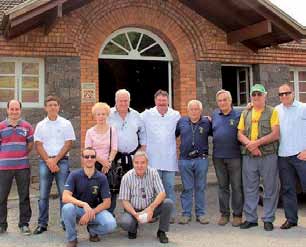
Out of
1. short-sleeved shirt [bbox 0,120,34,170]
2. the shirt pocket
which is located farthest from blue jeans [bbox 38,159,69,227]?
the shirt pocket

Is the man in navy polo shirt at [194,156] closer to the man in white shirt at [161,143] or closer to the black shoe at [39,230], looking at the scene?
the man in white shirt at [161,143]

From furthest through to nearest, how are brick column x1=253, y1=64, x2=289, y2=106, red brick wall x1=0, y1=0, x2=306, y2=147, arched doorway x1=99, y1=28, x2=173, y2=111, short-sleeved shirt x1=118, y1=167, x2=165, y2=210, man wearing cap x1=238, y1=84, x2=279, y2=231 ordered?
1. brick column x1=253, y1=64, x2=289, y2=106
2. arched doorway x1=99, y1=28, x2=173, y2=111
3. red brick wall x1=0, y1=0, x2=306, y2=147
4. man wearing cap x1=238, y1=84, x2=279, y2=231
5. short-sleeved shirt x1=118, y1=167, x2=165, y2=210

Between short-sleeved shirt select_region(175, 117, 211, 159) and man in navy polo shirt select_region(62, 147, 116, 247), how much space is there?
58.3 inches

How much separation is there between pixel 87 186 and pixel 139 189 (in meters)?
0.67

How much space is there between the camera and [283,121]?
6.58 metres

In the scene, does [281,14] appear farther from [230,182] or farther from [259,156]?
[230,182]

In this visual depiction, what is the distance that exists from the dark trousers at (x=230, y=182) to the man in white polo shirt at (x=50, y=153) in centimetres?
218

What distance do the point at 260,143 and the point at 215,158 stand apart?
0.74 metres

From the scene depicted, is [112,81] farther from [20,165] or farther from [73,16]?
[20,165]

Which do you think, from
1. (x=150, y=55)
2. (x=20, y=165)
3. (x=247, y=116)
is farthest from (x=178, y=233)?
(x=150, y=55)

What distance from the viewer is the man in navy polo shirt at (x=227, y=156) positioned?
673cm

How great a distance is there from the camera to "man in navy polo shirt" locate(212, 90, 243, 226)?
673cm

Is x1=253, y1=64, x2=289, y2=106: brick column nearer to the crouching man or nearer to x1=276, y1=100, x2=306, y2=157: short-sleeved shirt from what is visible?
x1=276, y1=100, x2=306, y2=157: short-sleeved shirt

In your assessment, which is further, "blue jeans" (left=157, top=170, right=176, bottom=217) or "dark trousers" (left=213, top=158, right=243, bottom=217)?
"blue jeans" (left=157, top=170, right=176, bottom=217)
